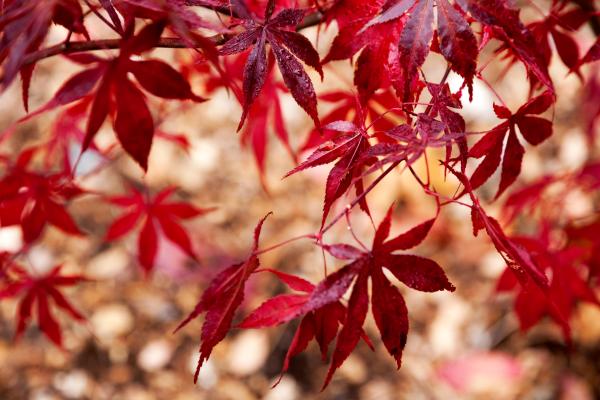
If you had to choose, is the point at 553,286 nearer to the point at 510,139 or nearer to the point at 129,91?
the point at 510,139

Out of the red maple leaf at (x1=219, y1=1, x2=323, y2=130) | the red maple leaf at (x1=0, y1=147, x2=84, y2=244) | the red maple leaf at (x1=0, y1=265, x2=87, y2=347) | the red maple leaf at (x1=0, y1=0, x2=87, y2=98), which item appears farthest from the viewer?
→ the red maple leaf at (x1=0, y1=265, x2=87, y2=347)

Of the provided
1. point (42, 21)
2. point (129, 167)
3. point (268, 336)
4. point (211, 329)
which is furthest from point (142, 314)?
point (42, 21)

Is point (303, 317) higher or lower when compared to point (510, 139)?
lower

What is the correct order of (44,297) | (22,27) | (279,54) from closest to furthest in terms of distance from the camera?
(22,27), (279,54), (44,297)

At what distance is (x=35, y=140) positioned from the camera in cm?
200

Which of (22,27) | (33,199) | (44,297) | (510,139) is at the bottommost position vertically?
(44,297)

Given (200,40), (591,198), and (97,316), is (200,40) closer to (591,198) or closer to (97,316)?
(97,316)

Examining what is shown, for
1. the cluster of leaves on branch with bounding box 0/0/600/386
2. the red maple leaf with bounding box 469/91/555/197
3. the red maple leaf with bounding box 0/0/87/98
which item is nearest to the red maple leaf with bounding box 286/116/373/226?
the cluster of leaves on branch with bounding box 0/0/600/386

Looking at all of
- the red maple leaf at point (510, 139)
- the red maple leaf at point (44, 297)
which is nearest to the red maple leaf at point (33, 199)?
the red maple leaf at point (44, 297)

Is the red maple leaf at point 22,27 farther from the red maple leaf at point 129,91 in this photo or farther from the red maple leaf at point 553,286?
the red maple leaf at point 553,286

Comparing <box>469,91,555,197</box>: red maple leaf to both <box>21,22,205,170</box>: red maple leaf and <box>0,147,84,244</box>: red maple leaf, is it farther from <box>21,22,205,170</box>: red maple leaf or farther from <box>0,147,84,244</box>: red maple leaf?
<box>0,147,84,244</box>: red maple leaf

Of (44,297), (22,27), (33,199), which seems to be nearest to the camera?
(22,27)

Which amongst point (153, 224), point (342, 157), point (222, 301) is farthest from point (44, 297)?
point (342, 157)

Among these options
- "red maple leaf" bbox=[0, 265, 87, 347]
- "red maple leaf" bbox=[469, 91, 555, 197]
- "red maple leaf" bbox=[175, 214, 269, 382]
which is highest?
"red maple leaf" bbox=[469, 91, 555, 197]
